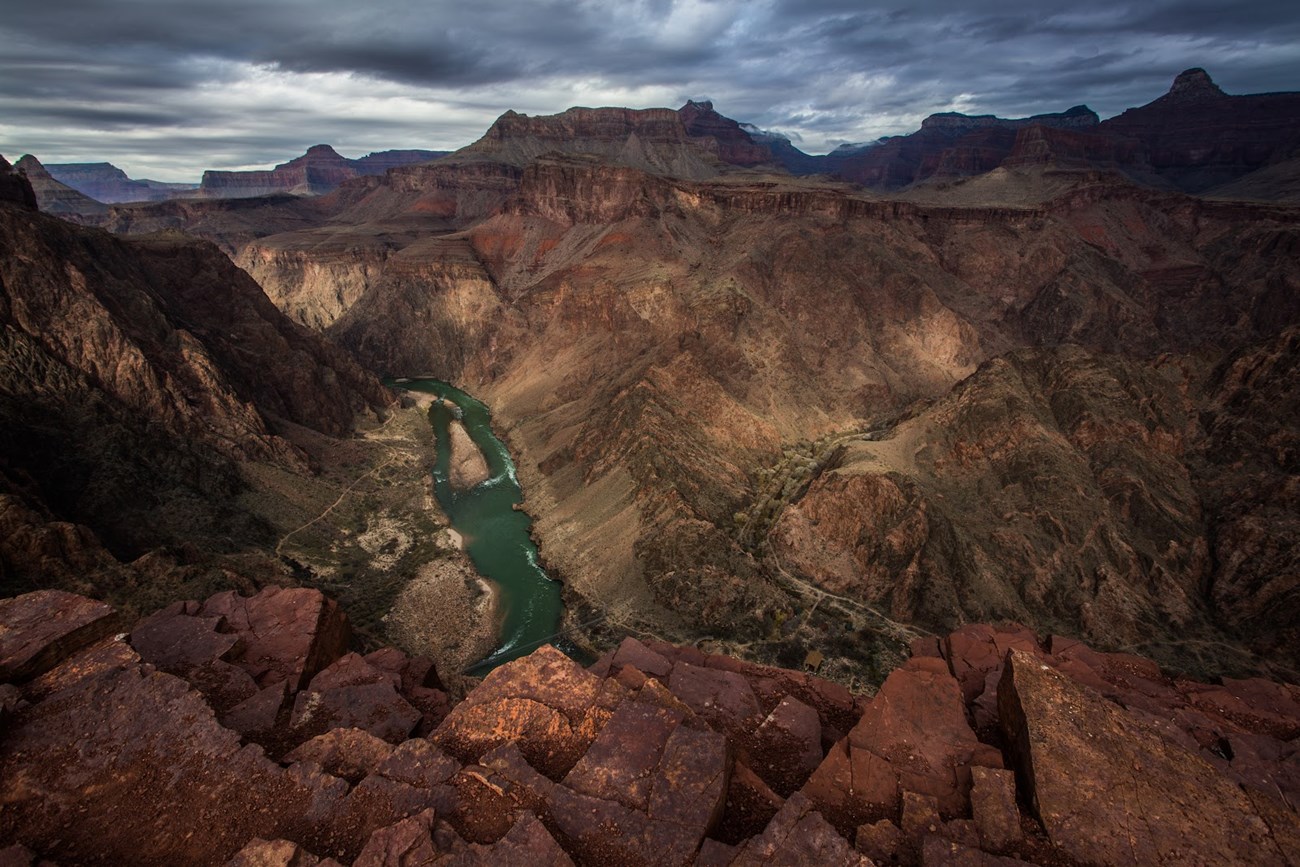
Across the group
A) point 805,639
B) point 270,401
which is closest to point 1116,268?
point 805,639

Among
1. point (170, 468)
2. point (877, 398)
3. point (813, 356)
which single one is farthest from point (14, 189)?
point (877, 398)

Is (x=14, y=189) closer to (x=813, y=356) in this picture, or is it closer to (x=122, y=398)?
(x=122, y=398)

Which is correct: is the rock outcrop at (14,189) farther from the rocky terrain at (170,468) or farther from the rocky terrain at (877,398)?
the rocky terrain at (877,398)

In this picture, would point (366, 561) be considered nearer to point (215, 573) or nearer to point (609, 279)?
point (215, 573)

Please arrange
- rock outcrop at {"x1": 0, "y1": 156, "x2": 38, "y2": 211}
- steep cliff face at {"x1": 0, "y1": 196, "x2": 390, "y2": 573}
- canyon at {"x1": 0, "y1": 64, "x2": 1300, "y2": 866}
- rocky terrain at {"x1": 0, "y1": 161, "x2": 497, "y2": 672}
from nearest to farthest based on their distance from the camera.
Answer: canyon at {"x1": 0, "y1": 64, "x2": 1300, "y2": 866} → rocky terrain at {"x1": 0, "y1": 161, "x2": 497, "y2": 672} → steep cliff face at {"x1": 0, "y1": 196, "x2": 390, "y2": 573} → rock outcrop at {"x1": 0, "y1": 156, "x2": 38, "y2": 211}

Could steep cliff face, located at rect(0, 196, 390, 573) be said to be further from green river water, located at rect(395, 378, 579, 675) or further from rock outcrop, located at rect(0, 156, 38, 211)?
green river water, located at rect(395, 378, 579, 675)

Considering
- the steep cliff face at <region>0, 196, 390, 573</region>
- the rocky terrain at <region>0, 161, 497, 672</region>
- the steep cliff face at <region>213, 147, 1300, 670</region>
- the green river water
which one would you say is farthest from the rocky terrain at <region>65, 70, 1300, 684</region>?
the steep cliff face at <region>0, 196, 390, 573</region>

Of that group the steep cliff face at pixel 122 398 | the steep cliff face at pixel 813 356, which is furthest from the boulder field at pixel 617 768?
the steep cliff face at pixel 813 356
